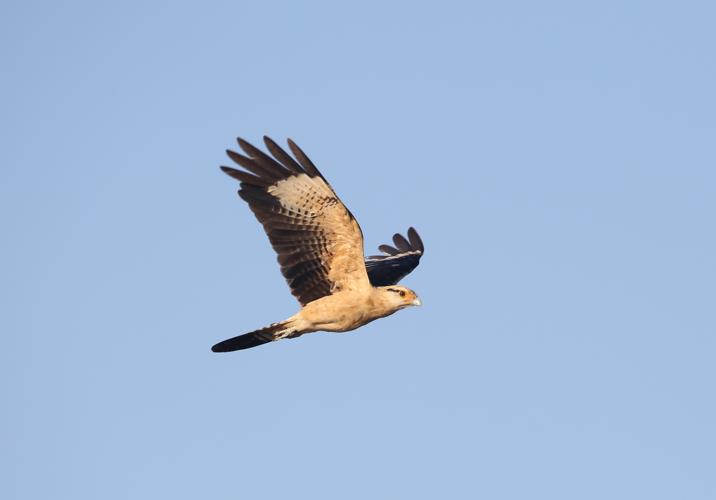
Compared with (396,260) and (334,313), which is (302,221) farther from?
(396,260)

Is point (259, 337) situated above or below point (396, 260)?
below

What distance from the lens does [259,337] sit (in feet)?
54.2

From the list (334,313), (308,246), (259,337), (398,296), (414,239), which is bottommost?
(259,337)

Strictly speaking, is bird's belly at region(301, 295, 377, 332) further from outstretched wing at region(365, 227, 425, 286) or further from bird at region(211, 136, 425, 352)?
outstretched wing at region(365, 227, 425, 286)

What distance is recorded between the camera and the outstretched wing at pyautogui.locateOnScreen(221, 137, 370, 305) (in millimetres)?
16031

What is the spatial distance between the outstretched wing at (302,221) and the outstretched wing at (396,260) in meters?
2.34

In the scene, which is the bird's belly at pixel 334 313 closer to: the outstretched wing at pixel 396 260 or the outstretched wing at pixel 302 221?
the outstretched wing at pixel 302 221

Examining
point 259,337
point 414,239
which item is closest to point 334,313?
point 259,337

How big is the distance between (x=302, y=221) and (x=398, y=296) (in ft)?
5.54

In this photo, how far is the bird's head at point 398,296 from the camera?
16.5 m

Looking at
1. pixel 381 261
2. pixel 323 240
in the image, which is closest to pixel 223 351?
pixel 323 240

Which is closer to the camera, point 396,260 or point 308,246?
point 308,246

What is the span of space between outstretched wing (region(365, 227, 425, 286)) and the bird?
2.29m

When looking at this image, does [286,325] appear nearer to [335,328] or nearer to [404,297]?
[335,328]
